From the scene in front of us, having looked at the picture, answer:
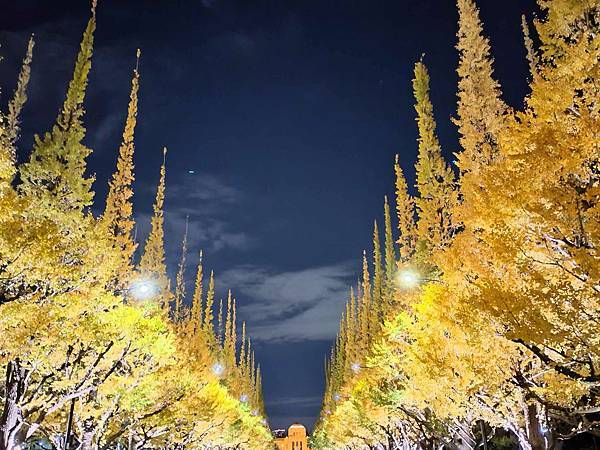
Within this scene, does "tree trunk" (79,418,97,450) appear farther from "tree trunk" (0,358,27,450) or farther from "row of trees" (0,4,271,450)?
"tree trunk" (0,358,27,450)

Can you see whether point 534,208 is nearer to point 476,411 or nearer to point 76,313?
point 476,411

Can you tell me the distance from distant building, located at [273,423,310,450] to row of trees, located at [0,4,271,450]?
10676 cm

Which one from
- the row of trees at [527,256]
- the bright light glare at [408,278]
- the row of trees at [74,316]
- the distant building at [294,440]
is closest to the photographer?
the row of trees at [527,256]

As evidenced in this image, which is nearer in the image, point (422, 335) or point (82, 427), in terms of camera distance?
point (82, 427)

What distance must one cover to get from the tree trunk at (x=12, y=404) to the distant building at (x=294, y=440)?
124 m

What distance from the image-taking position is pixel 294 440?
416 feet

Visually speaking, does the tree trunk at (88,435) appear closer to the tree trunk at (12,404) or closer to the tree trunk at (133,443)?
the tree trunk at (12,404)

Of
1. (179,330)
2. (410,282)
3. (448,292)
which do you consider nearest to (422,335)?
(448,292)

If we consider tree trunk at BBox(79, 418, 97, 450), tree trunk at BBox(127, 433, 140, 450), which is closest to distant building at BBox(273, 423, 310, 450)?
tree trunk at BBox(127, 433, 140, 450)

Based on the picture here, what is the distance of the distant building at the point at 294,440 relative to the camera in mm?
126062

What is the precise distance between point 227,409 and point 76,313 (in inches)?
1041

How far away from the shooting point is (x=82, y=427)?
16.1 meters

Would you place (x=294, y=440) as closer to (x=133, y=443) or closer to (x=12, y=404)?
(x=133, y=443)

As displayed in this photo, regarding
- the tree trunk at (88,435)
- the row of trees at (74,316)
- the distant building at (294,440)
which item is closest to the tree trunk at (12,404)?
the row of trees at (74,316)
